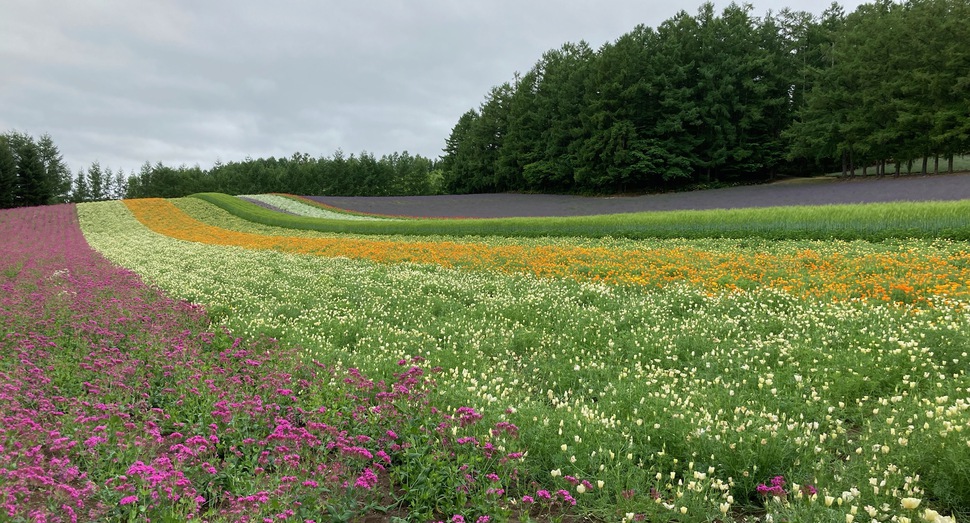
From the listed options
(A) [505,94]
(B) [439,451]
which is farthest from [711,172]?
(B) [439,451]

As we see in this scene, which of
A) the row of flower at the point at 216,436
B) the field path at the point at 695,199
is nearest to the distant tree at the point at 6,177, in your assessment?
the field path at the point at 695,199

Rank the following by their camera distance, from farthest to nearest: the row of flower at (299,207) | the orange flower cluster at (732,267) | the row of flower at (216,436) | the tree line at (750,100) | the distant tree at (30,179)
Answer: the distant tree at (30,179) → the row of flower at (299,207) → the tree line at (750,100) → the orange flower cluster at (732,267) → the row of flower at (216,436)

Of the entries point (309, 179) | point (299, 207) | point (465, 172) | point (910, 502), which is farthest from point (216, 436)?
point (309, 179)

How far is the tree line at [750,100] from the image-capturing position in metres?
42.3

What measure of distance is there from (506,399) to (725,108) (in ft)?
195

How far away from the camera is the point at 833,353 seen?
6.45 metres

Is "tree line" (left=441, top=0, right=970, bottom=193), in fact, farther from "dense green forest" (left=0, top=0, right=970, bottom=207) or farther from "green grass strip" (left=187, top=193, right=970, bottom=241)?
"green grass strip" (left=187, top=193, right=970, bottom=241)

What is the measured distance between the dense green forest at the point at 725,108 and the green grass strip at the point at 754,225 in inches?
1167

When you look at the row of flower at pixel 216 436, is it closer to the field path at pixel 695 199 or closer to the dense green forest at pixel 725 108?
the field path at pixel 695 199

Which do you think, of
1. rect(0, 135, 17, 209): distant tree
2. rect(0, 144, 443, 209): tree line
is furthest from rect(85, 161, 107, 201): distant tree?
rect(0, 135, 17, 209): distant tree

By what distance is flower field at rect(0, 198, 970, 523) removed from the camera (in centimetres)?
370

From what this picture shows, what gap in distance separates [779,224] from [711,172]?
140 ft

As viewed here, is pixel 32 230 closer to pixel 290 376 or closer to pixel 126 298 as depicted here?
pixel 126 298

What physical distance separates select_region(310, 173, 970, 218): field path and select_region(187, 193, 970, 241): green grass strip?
1081 cm
